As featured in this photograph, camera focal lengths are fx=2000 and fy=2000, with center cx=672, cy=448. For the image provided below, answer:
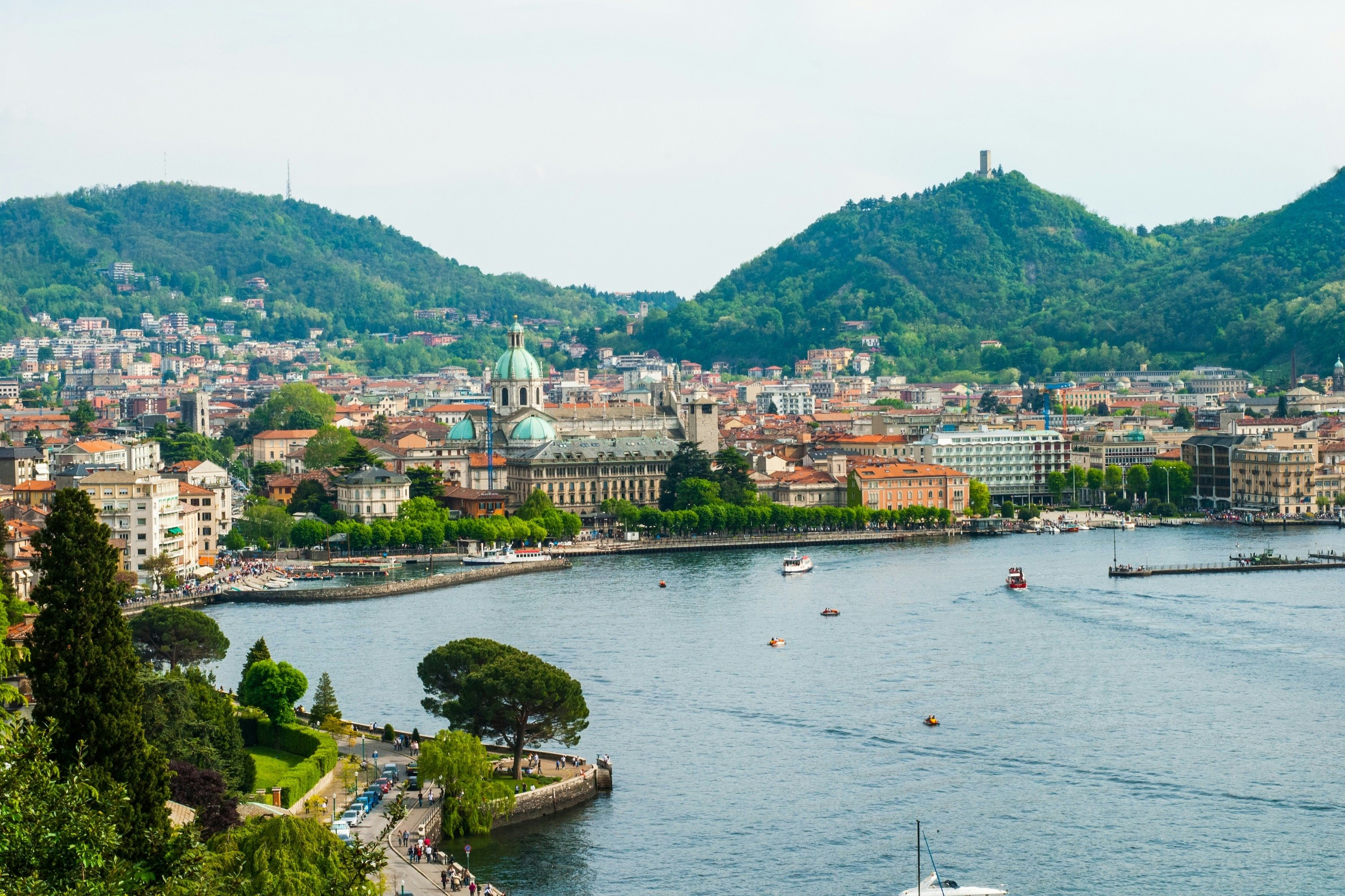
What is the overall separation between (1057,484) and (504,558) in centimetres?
2175

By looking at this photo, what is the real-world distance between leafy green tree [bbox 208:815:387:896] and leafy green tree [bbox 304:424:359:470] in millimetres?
44021

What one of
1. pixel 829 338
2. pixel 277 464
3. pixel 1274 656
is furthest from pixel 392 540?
pixel 829 338

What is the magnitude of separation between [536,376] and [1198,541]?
23.3 m

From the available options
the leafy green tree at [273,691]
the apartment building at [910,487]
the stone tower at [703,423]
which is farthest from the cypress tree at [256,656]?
the stone tower at [703,423]

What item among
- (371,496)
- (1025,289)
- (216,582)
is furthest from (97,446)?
(1025,289)

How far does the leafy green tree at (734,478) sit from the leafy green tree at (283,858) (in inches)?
1435

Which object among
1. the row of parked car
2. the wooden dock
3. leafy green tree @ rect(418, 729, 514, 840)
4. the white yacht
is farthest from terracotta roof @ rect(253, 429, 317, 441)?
the white yacht

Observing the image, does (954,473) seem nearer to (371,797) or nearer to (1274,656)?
(1274,656)

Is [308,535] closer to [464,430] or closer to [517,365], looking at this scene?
[464,430]

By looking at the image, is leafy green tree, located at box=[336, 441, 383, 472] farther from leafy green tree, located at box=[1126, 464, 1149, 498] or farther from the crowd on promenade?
leafy green tree, located at box=[1126, 464, 1149, 498]

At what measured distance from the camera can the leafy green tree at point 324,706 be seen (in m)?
23.8

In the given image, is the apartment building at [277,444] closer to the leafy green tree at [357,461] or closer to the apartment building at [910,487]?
the leafy green tree at [357,461]

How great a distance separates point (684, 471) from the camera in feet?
177

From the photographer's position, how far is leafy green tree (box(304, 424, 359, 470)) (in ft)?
200
